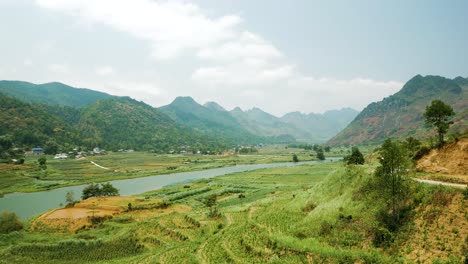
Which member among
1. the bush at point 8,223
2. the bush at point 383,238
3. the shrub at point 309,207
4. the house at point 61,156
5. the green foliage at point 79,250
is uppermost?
the house at point 61,156

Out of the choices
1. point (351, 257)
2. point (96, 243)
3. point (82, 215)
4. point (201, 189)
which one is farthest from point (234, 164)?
point (351, 257)

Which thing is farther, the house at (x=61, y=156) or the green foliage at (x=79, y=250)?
the house at (x=61, y=156)

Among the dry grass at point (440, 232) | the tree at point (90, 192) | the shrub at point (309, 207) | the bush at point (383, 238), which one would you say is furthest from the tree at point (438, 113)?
the tree at point (90, 192)

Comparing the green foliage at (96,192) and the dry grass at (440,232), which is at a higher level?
the dry grass at (440,232)

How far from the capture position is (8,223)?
5716 centimetres

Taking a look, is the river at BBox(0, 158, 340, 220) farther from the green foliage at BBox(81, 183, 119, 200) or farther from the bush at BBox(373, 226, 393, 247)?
the bush at BBox(373, 226, 393, 247)

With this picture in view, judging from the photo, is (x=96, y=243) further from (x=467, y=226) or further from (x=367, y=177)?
(x=467, y=226)

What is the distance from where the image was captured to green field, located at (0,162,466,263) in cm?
3378

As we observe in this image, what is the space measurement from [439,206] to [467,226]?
3.32 meters

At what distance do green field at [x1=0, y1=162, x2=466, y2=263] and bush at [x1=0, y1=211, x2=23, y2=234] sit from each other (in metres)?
2.41

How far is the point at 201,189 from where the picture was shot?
100m

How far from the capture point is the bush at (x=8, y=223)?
5596cm

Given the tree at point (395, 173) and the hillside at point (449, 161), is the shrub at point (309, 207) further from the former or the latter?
the hillside at point (449, 161)

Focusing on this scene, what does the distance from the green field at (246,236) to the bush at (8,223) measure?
2.41 meters
